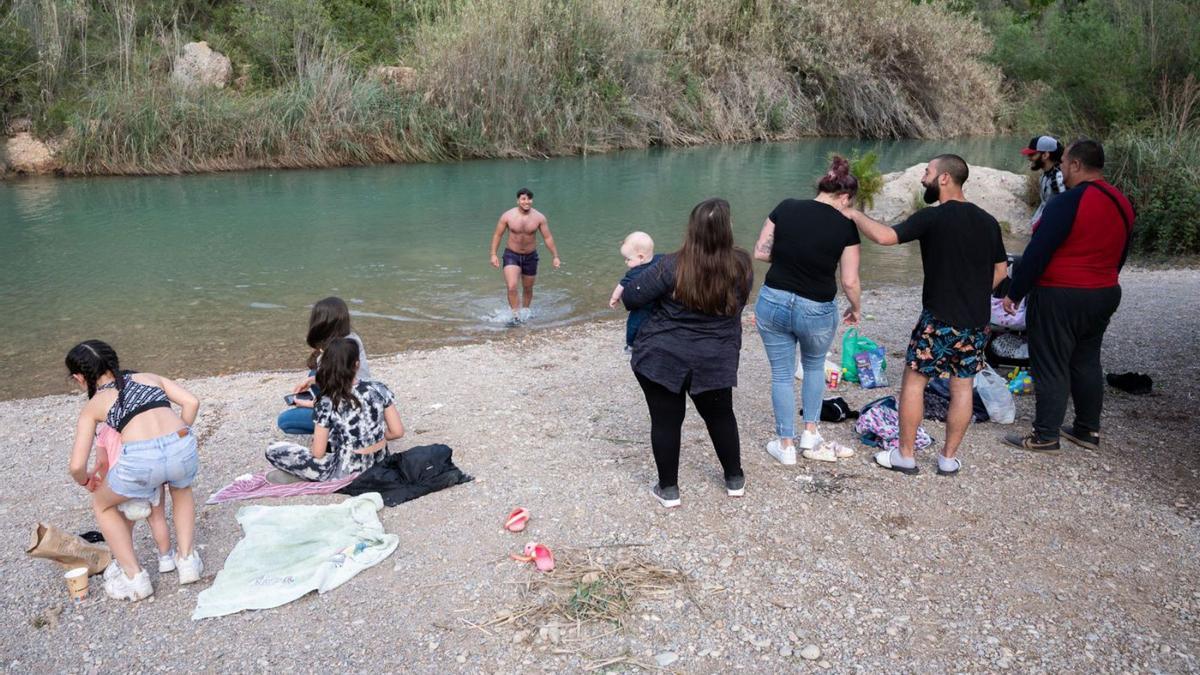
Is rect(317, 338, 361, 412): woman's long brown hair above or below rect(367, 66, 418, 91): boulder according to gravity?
below

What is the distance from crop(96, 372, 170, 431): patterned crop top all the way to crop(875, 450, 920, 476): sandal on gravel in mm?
3812

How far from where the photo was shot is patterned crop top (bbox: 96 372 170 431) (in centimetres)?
383

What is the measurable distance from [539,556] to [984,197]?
13755 millimetres

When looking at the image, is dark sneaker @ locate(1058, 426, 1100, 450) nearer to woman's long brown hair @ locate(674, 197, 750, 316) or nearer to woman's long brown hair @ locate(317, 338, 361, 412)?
woman's long brown hair @ locate(674, 197, 750, 316)

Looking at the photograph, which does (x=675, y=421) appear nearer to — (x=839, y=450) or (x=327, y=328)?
(x=839, y=450)

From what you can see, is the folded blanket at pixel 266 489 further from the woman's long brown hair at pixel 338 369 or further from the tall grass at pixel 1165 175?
the tall grass at pixel 1165 175

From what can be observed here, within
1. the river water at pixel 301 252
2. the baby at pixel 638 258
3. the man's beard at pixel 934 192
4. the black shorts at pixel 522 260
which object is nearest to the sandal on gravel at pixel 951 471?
the man's beard at pixel 934 192

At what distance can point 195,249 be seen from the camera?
563 inches

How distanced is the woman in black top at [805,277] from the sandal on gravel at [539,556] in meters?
1.69

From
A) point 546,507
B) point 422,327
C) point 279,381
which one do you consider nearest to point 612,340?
point 422,327

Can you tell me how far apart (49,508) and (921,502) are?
4.98 m

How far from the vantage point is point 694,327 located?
14.2 ft

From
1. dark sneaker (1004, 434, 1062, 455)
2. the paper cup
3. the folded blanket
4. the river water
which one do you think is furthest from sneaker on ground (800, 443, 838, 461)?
the river water

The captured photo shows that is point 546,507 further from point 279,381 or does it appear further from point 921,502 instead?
point 279,381
